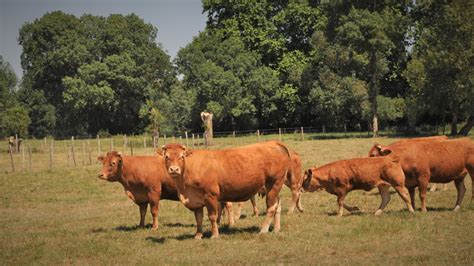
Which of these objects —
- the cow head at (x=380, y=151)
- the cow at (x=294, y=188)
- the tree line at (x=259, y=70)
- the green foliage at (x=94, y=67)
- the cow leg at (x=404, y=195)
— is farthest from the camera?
the green foliage at (x=94, y=67)

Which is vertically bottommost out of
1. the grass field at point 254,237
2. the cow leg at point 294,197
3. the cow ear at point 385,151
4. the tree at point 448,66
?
the grass field at point 254,237

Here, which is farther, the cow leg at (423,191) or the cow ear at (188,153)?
the cow leg at (423,191)

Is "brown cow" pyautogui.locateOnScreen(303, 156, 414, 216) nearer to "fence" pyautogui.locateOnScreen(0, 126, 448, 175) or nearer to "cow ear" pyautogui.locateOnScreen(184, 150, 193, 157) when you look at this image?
"cow ear" pyautogui.locateOnScreen(184, 150, 193, 157)

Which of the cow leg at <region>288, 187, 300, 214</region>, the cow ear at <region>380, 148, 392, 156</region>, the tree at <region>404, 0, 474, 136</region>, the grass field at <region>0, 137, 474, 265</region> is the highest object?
the tree at <region>404, 0, 474, 136</region>

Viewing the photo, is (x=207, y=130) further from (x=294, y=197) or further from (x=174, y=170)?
(x=174, y=170)

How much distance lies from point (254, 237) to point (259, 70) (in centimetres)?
5566

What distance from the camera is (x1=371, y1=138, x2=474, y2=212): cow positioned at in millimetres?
15523

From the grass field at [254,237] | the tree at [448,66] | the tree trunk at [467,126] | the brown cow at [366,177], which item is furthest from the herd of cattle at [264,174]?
the tree trunk at [467,126]

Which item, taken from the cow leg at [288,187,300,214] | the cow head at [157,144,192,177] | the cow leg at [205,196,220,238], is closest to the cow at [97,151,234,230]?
the cow leg at [205,196,220,238]

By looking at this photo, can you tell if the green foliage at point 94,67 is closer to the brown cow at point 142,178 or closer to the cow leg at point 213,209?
the brown cow at point 142,178

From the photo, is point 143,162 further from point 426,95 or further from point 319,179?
point 426,95

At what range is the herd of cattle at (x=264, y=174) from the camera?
13.4 meters

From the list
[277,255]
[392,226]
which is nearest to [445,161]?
[392,226]

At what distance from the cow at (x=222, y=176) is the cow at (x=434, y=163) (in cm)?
393
